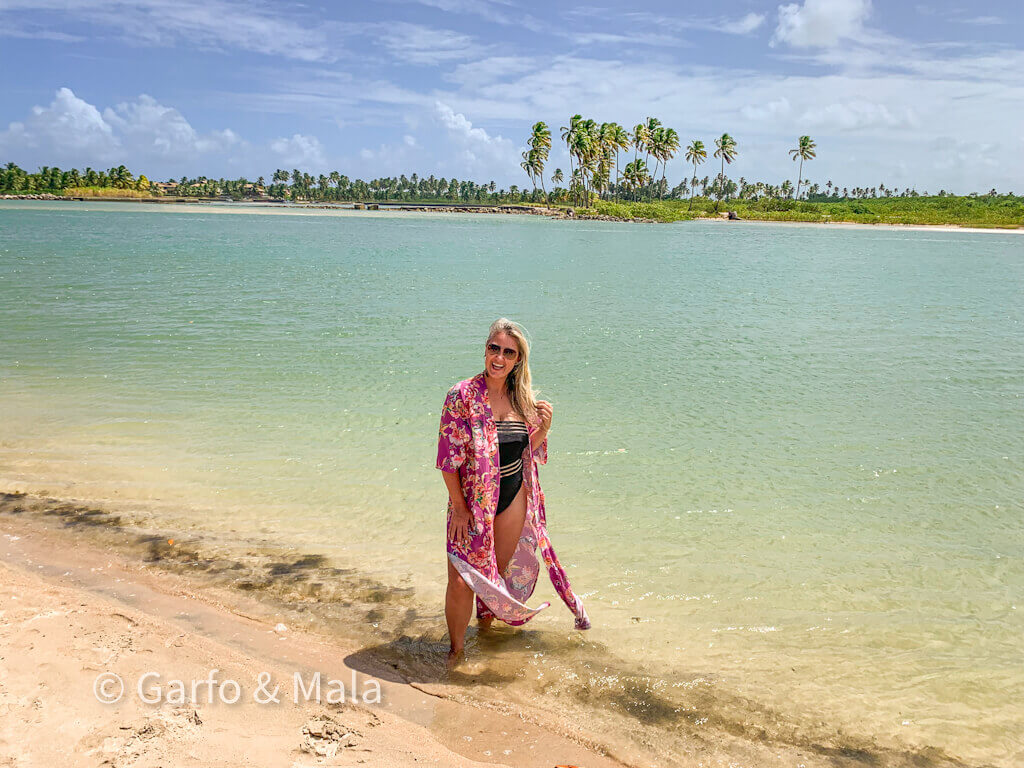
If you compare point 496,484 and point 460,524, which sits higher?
point 496,484

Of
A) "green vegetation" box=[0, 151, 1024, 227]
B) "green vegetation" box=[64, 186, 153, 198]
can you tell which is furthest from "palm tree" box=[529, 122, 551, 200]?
"green vegetation" box=[64, 186, 153, 198]

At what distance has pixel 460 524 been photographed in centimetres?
394

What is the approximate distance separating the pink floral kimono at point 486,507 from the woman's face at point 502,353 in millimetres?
137

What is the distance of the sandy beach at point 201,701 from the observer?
3.18m

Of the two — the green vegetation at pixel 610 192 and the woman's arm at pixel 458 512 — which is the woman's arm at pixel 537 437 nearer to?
the woman's arm at pixel 458 512

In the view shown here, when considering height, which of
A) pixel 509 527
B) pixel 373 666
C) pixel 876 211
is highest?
pixel 876 211

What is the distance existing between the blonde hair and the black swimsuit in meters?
0.09

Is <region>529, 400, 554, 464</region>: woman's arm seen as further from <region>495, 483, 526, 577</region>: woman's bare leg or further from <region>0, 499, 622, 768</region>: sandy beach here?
<region>0, 499, 622, 768</region>: sandy beach

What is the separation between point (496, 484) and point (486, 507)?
0.46ft

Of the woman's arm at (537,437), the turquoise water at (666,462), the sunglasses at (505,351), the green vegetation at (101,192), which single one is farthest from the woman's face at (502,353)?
the green vegetation at (101,192)

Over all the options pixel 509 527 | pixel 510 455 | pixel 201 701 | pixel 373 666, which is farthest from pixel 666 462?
pixel 201 701

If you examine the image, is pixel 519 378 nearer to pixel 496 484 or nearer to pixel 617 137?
pixel 496 484

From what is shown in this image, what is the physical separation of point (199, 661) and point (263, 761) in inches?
40.1

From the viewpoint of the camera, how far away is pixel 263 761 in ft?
10.3
